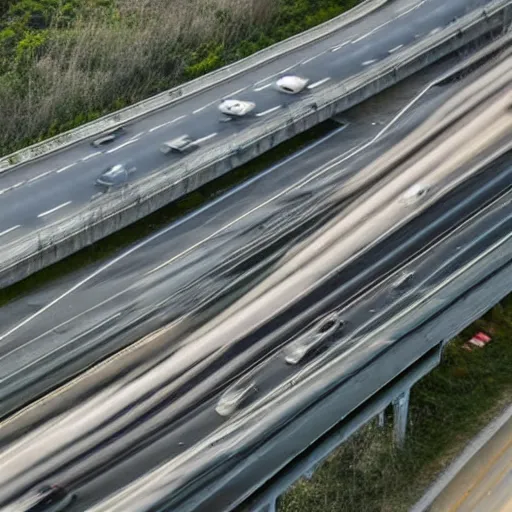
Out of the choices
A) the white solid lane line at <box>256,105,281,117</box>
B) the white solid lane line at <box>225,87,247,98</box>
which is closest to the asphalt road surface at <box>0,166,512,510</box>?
the white solid lane line at <box>256,105,281,117</box>

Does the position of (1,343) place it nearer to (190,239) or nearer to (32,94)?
(190,239)

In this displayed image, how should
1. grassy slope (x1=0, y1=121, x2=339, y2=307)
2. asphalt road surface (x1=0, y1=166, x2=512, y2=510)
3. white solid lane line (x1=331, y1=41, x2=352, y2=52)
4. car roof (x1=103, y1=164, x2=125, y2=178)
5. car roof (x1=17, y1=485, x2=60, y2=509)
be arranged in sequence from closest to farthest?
car roof (x1=17, y1=485, x2=60, y2=509) → asphalt road surface (x1=0, y1=166, x2=512, y2=510) → grassy slope (x1=0, y1=121, x2=339, y2=307) → car roof (x1=103, y1=164, x2=125, y2=178) → white solid lane line (x1=331, y1=41, x2=352, y2=52)

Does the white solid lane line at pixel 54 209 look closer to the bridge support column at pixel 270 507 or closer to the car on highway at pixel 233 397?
the car on highway at pixel 233 397

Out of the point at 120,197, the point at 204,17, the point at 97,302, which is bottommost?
the point at 97,302

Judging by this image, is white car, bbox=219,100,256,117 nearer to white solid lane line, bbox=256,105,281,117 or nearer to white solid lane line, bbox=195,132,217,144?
white solid lane line, bbox=256,105,281,117

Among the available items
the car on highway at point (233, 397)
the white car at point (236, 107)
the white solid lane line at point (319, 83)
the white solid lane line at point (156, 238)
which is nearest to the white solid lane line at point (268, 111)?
the white car at point (236, 107)

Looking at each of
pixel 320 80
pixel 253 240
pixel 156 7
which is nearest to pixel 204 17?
pixel 156 7
